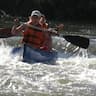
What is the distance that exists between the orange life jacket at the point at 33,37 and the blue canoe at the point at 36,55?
40cm

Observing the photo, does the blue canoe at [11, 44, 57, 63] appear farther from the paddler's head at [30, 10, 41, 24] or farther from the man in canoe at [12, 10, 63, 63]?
the paddler's head at [30, 10, 41, 24]

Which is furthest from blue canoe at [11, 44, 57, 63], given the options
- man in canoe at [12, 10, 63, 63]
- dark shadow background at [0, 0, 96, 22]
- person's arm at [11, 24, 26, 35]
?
dark shadow background at [0, 0, 96, 22]

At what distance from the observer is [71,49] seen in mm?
16391

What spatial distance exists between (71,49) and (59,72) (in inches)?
178

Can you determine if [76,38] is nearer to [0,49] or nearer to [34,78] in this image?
[0,49]

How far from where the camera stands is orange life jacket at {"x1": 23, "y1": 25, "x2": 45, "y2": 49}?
13.5 meters

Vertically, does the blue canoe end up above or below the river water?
above

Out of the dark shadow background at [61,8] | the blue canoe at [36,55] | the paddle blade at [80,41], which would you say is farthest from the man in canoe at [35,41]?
the dark shadow background at [61,8]

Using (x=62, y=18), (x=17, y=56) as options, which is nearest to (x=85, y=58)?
(x=17, y=56)

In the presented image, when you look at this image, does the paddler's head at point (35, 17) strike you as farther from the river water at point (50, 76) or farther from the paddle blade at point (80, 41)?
the paddle blade at point (80, 41)

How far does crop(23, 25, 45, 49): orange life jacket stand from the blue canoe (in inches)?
15.6

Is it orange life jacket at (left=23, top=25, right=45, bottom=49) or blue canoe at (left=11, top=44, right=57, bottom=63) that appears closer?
blue canoe at (left=11, top=44, right=57, bottom=63)

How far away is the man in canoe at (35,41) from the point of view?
13.1 m

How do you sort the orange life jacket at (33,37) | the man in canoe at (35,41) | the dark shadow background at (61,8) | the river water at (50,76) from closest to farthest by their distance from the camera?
the river water at (50,76) < the man in canoe at (35,41) < the orange life jacket at (33,37) < the dark shadow background at (61,8)
